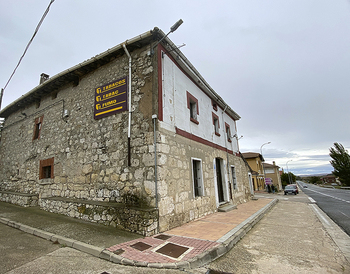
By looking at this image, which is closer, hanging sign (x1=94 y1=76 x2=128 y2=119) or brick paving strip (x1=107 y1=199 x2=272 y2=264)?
brick paving strip (x1=107 y1=199 x2=272 y2=264)

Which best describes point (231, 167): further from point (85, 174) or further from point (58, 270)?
point (58, 270)

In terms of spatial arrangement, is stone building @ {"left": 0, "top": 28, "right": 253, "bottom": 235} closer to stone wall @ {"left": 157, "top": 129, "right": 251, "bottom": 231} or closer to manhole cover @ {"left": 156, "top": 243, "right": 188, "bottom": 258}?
stone wall @ {"left": 157, "top": 129, "right": 251, "bottom": 231}

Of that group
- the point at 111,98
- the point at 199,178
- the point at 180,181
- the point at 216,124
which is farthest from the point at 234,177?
the point at 111,98

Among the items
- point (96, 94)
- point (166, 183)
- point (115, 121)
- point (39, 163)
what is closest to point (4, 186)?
point (39, 163)

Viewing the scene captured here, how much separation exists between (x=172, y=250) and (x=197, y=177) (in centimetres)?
393

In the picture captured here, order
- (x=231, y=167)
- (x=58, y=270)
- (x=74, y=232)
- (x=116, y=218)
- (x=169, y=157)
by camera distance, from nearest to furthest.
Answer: (x=58, y=270) → (x=74, y=232) → (x=116, y=218) → (x=169, y=157) → (x=231, y=167)

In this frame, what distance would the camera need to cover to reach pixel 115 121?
629 cm

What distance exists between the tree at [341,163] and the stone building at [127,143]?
1791 inches

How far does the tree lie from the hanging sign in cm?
5151

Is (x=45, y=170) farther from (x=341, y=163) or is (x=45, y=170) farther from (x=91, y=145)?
(x=341, y=163)

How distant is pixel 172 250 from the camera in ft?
11.8

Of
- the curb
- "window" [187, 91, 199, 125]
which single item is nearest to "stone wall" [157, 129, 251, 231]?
"window" [187, 91, 199, 125]

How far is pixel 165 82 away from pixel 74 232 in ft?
16.5

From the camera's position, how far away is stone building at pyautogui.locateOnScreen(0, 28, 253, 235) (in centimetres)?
527
